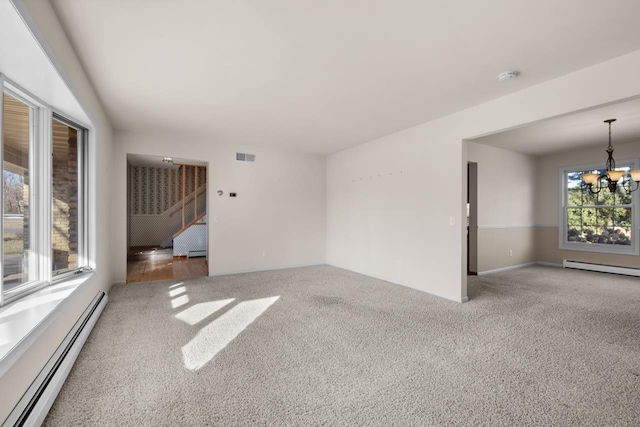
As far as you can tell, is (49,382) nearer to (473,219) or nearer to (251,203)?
(251,203)

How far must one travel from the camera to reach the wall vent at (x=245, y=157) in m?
5.60

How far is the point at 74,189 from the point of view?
10.6 feet

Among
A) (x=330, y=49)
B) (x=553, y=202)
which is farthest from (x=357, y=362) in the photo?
(x=553, y=202)

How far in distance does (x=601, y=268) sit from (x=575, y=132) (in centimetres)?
291

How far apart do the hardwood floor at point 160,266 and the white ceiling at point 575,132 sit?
582cm

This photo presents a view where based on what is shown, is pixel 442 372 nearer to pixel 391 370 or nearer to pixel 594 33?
pixel 391 370

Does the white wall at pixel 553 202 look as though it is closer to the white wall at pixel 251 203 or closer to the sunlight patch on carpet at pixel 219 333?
the white wall at pixel 251 203

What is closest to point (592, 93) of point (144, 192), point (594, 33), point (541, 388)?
point (594, 33)

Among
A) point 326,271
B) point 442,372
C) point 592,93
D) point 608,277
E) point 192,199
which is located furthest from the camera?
point 192,199

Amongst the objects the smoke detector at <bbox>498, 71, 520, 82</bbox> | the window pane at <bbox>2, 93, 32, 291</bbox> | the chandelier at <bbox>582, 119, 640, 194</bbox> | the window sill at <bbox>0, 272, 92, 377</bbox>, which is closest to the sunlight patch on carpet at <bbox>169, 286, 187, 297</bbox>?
the window sill at <bbox>0, 272, 92, 377</bbox>

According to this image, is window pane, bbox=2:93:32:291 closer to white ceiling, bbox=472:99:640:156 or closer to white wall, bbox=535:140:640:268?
white ceiling, bbox=472:99:640:156

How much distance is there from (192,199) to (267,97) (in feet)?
20.5

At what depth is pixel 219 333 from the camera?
109 inches

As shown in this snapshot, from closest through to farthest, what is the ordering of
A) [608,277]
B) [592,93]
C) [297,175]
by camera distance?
[592,93] < [608,277] < [297,175]
